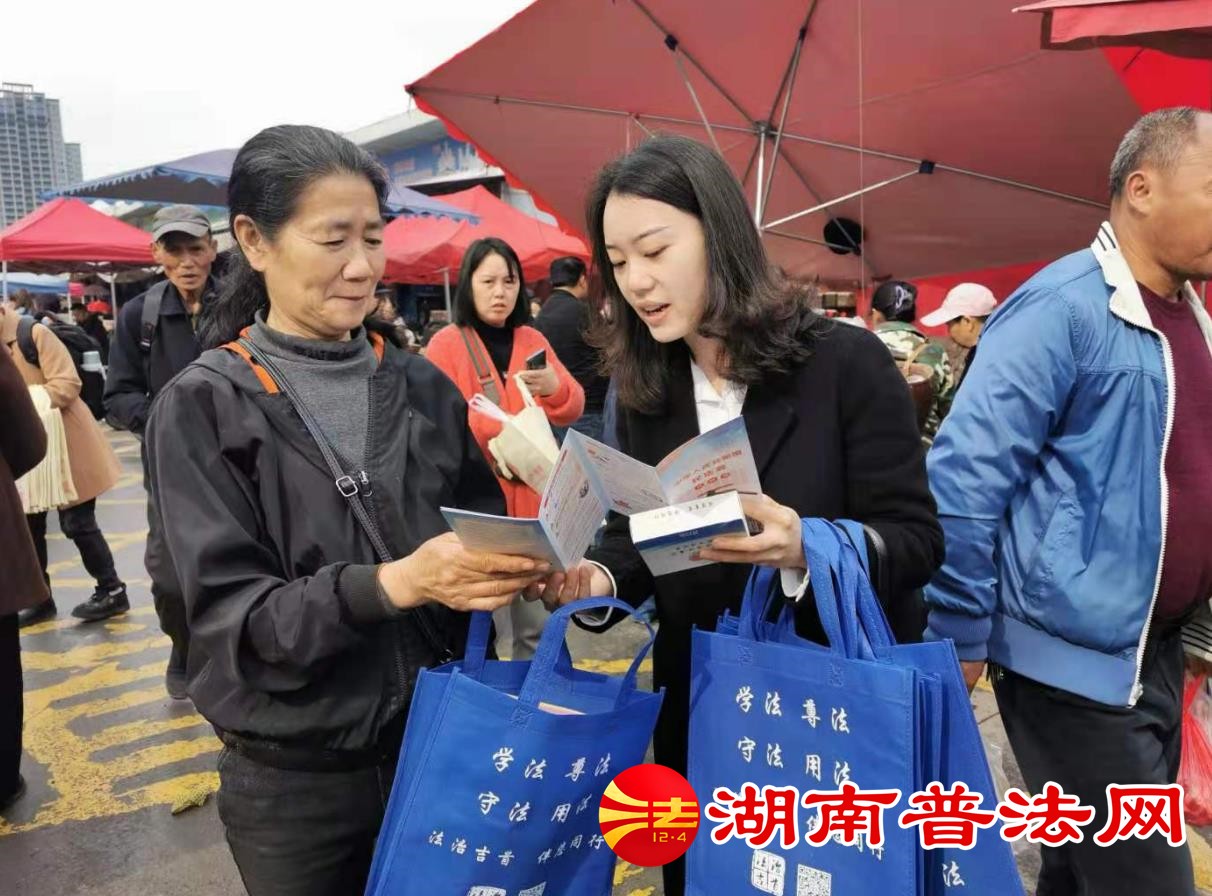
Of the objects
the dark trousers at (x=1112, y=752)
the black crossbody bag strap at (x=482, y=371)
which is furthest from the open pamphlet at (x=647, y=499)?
the black crossbody bag strap at (x=482, y=371)

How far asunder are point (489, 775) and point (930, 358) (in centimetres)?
368

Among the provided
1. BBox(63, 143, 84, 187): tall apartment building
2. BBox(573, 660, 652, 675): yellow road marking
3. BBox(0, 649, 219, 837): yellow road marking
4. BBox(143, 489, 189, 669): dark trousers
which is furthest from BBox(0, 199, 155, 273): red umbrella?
BBox(63, 143, 84, 187): tall apartment building

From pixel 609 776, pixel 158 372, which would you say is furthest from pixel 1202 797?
pixel 158 372

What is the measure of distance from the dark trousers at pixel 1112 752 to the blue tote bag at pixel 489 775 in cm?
103

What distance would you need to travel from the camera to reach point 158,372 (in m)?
3.67

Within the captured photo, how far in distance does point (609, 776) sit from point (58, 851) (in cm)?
253

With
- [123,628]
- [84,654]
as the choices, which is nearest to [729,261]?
[84,654]

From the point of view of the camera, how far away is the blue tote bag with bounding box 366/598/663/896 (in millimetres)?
1229

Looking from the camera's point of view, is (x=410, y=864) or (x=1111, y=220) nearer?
(x=410, y=864)

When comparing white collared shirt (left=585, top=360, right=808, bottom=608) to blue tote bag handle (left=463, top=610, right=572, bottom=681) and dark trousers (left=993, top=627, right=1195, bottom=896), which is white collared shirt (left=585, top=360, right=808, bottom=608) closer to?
blue tote bag handle (left=463, top=610, right=572, bottom=681)

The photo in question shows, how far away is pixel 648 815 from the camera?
1.38 m

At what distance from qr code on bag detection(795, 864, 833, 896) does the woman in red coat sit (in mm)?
2328

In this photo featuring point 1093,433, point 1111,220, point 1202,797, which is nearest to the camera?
point 1093,433

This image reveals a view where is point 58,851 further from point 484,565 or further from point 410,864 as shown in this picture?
point 484,565
